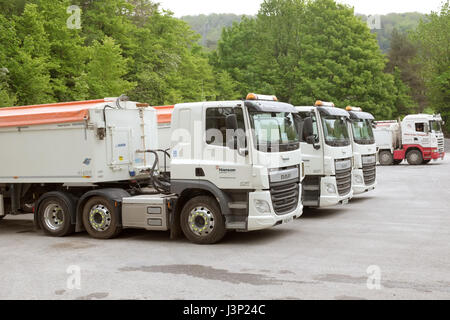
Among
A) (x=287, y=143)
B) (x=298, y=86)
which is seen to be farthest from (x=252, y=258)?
(x=298, y=86)

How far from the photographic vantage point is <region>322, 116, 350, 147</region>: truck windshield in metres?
13.8

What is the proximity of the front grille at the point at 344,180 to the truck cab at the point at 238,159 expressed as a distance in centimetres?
357

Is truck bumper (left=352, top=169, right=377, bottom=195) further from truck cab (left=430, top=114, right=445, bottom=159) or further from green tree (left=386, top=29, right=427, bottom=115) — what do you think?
green tree (left=386, top=29, right=427, bottom=115)

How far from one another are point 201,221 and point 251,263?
1.90 meters

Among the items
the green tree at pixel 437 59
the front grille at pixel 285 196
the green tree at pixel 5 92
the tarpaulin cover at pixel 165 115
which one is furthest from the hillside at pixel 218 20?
the front grille at pixel 285 196

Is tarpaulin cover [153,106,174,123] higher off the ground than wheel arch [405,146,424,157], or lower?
higher

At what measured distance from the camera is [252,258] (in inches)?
351

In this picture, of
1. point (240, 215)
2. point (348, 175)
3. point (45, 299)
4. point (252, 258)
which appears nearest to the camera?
point (45, 299)

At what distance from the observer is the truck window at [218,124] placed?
987 cm

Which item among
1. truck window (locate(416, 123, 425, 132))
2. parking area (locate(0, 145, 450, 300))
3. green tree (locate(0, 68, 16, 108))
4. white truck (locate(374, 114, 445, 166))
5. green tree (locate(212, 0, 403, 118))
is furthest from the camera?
green tree (locate(212, 0, 403, 118))

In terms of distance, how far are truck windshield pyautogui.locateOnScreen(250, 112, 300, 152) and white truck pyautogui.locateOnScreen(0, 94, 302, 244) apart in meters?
0.02

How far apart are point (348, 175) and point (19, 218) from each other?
898cm

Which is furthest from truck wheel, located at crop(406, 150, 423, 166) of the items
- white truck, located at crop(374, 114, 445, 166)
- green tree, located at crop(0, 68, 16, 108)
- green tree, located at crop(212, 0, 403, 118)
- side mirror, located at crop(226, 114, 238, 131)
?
side mirror, located at crop(226, 114, 238, 131)
